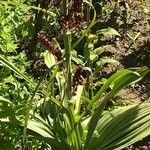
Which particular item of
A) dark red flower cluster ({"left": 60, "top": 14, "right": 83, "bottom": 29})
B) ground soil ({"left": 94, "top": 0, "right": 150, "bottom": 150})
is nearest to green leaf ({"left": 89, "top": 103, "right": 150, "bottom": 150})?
dark red flower cluster ({"left": 60, "top": 14, "right": 83, "bottom": 29})

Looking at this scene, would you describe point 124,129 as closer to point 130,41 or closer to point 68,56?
point 68,56

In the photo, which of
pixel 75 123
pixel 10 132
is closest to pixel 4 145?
pixel 10 132

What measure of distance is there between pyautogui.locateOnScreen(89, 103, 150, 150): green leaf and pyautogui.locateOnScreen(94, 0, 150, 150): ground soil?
80 centimetres

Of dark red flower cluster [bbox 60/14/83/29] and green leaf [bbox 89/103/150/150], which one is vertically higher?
dark red flower cluster [bbox 60/14/83/29]

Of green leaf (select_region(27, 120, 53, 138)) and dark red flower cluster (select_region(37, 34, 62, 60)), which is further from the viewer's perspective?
green leaf (select_region(27, 120, 53, 138))

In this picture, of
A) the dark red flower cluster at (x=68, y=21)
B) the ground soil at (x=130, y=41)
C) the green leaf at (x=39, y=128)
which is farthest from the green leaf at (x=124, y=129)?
the ground soil at (x=130, y=41)

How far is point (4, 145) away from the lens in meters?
2.22

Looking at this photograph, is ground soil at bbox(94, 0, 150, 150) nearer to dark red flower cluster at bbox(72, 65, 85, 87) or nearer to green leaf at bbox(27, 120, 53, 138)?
green leaf at bbox(27, 120, 53, 138)

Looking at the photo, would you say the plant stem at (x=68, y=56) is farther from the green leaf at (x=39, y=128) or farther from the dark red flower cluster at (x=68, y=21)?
the green leaf at (x=39, y=128)

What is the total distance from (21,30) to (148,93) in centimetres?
114

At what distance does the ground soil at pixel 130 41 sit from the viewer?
3547 millimetres

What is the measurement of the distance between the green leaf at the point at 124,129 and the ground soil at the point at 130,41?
0.80m

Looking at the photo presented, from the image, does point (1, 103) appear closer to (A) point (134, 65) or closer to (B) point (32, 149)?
(B) point (32, 149)

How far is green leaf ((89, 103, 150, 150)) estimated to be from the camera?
8.27 feet
